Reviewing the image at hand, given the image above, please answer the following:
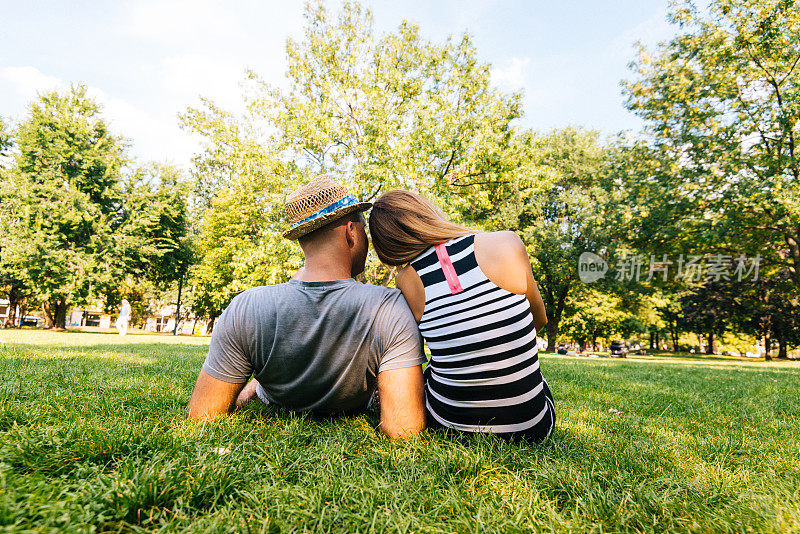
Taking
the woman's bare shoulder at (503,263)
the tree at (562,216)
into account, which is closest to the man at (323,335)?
the woman's bare shoulder at (503,263)

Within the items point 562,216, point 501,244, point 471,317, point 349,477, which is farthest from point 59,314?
point 562,216

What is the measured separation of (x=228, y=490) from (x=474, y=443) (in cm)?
123

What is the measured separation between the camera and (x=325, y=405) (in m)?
2.65

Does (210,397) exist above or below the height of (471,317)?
below

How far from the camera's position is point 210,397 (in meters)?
2.43

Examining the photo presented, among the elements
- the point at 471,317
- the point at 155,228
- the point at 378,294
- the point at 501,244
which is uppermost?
the point at 155,228

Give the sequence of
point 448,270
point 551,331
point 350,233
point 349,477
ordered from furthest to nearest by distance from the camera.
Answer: point 551,331, point 350,233, point 448,270, point 349,477

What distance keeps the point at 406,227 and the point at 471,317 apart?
0.63 metres

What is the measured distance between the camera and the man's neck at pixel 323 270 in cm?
240

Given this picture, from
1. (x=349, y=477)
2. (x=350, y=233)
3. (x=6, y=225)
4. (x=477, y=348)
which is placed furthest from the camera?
(x=6, y=225)

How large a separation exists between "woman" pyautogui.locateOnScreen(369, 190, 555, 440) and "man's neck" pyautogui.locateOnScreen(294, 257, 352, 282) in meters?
0.27

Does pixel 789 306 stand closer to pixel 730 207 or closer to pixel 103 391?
pixel 730 207

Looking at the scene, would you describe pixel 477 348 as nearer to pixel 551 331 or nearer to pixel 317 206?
pixel 317 206

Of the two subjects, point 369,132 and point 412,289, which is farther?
point 369,132
